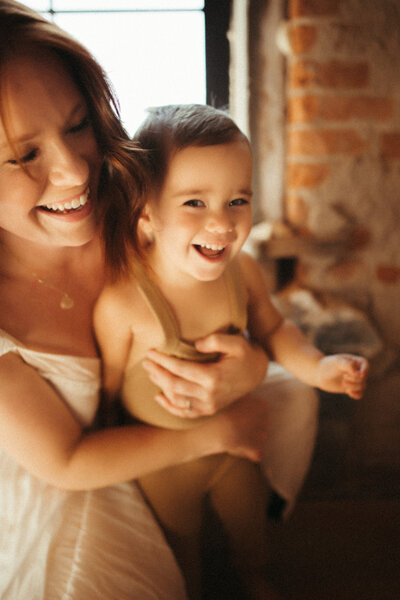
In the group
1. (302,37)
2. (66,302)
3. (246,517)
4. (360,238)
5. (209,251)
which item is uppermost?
(302,37)

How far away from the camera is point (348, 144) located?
1330mm

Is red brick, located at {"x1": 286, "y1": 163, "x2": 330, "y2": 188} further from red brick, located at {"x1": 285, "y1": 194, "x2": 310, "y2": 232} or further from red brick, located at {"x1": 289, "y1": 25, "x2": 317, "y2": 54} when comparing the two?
red brick, located at {"x1": 289, "y1": 25, "x2": 317, "y2": 54}

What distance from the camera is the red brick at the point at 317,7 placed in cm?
122

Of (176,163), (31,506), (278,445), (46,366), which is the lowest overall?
(278,445)

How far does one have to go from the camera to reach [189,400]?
3.13ft

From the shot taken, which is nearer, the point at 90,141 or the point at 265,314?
the point at 90,141

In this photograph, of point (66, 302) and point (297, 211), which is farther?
point (297, 211)

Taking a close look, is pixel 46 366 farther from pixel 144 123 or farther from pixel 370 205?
pixel 370 205

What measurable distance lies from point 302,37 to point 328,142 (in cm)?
29

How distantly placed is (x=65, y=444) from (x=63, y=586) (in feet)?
0.83

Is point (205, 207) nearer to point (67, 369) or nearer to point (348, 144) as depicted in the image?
point (67, 369)

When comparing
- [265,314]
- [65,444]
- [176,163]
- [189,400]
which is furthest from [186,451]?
[176,163]

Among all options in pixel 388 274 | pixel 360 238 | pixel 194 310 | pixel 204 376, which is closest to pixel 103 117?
pixel 194 310

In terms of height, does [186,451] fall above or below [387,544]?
above
